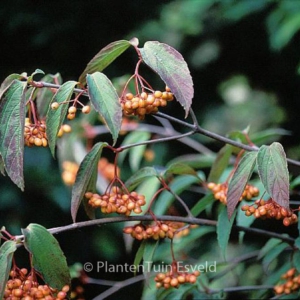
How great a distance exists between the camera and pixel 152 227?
123cm

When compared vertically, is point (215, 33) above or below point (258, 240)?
above

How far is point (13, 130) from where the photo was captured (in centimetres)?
96

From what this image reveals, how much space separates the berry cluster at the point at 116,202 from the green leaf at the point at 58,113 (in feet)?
0.61

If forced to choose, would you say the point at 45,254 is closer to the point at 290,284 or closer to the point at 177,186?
the point at 290,284

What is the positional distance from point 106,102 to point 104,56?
144 mm

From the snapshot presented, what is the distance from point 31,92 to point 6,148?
162 millimetres

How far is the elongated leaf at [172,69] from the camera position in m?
0.97

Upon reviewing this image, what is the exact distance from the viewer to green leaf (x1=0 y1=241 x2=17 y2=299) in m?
0.96

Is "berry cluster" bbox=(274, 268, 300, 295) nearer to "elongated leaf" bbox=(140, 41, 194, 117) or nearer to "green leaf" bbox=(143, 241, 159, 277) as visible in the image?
"green leaf" bbox=(143, 241, 159, 277)

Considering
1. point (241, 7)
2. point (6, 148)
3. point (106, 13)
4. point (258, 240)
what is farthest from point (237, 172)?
point (106, 13)

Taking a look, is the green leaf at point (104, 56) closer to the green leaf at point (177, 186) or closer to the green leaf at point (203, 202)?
the green leaf at point (203, 202)

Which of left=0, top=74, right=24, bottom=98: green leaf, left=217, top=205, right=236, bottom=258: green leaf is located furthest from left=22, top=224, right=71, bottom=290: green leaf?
left=217, top=205, right=236, bottom=258: green leaf

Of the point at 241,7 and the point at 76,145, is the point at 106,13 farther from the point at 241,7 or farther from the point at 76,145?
the point at 76,145

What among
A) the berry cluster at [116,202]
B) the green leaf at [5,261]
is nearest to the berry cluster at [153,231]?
the berry cluster at [116,202]
